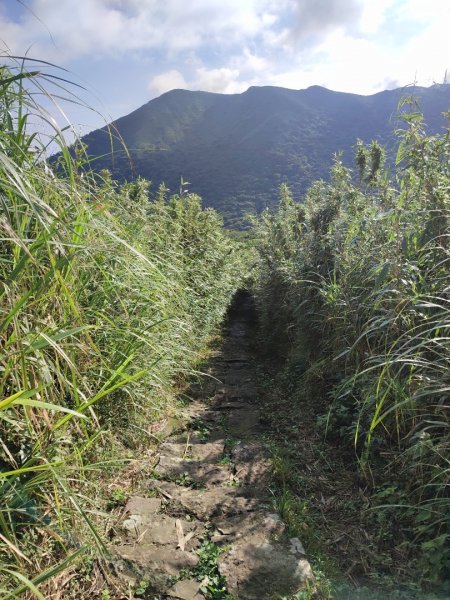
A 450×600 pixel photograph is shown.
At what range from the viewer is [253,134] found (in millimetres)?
125188

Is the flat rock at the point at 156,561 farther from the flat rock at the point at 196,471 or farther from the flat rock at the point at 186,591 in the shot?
the flat rock at the point at 196,471

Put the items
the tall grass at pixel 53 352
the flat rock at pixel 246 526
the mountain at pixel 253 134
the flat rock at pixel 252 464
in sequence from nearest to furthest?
the tall grass at pixel 53 352
the flat rock at pixel 246 526
the flat rock at pixel 252 464
the mountain at pixel 253 134

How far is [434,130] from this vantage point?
3.60 m

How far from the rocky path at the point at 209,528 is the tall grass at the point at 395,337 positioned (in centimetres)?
62

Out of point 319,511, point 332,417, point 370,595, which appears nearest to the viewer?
point 370,595

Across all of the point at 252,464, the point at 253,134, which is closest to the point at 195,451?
the point at 252,464

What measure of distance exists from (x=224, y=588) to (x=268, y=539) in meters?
0.41

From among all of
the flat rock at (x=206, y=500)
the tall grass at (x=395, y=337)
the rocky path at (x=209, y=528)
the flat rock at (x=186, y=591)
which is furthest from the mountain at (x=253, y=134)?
the flat rock at (x=186, y=591)

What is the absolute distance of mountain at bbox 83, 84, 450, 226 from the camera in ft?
261

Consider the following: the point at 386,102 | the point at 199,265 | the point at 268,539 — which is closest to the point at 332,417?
the point at 268,539

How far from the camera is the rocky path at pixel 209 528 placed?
6.02 feet

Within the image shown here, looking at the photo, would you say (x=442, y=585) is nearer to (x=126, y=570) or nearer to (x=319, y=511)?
(x=319, y=511)

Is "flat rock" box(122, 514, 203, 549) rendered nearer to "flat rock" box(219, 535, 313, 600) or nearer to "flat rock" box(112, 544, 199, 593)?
"flat rock" box(112, 544, 199, 593)

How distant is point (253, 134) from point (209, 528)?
13382 centimetres
